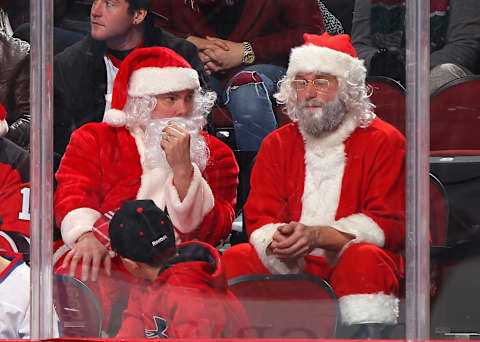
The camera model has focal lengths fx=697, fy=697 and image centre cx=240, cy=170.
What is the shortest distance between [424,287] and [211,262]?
0.53 metres

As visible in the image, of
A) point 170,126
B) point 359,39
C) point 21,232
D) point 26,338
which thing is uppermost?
point 359,39

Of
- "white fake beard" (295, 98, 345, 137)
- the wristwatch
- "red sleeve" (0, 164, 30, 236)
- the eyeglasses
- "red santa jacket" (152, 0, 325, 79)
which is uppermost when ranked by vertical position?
"red santa jacket" (152, 0, 325, 79)

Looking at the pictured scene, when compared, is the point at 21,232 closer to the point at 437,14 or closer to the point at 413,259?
the point at 413,259

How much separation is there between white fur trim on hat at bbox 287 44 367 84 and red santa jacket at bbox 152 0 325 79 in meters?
0.04

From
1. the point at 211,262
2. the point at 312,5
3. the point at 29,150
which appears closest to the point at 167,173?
the point at 211,262

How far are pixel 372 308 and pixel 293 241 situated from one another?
0.82 ft

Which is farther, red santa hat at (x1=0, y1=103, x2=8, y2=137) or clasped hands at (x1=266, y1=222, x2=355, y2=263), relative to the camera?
red santa hat at (x1=0, y1=103, x2=8, y2=137)

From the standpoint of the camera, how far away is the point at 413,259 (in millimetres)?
1694

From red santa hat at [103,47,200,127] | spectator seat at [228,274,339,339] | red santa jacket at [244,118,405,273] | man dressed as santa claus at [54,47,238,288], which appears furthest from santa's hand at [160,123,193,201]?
spectator seat at [228,274,339,339]

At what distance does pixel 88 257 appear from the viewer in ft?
5.85

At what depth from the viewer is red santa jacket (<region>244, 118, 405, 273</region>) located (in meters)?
1.69

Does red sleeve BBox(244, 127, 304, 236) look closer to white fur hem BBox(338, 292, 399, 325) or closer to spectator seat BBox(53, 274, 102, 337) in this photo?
white fur hem BBox(338, 292, 399, 325)

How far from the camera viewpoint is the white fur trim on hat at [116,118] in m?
1.78

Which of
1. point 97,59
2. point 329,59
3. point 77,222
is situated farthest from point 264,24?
point 77,222
